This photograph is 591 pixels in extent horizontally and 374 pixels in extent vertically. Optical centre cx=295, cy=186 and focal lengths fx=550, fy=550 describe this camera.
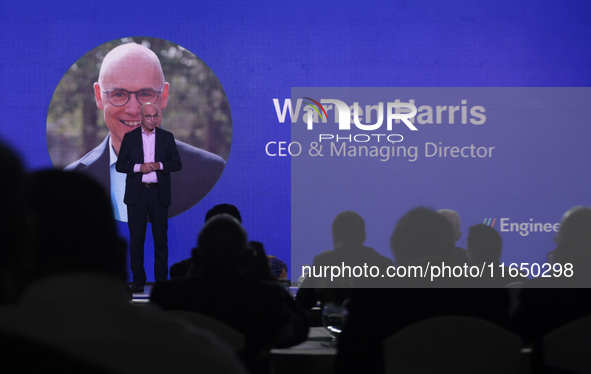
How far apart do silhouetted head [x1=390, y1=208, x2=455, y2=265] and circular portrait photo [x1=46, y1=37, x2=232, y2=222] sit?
3.87 meters

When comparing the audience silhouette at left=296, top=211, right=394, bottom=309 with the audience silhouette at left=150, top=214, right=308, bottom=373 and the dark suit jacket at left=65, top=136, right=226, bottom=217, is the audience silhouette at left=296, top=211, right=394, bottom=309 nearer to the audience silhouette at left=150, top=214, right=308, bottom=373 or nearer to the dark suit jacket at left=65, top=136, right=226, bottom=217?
the audience silhouette at left=150, top=214, right=308, bottom=373

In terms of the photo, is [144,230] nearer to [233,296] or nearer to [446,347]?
[233,296]

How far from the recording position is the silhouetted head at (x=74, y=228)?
26.2 inches

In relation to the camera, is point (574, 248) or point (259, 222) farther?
point (259, 222)

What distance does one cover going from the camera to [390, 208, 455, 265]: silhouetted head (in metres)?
1.80

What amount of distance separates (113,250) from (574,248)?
1.91 meters

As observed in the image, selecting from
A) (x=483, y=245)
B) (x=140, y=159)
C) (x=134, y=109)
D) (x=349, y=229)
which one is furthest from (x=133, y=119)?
(x=483, y=245)

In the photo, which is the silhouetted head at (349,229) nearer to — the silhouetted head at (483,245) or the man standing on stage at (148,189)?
the silhouetted head at (483,245)

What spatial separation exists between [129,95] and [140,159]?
750mm

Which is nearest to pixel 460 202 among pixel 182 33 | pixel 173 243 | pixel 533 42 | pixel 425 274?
pixel 533 42

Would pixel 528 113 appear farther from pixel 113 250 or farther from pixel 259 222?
pixel 113 250

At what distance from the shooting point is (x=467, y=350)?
153 centimetres

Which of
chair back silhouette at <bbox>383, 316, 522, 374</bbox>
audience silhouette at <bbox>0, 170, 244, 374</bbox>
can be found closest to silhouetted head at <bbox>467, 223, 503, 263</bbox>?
chair back silhouette at <bbox>383, 316, 522, 374</bbox>

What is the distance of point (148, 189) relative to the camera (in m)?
5.32
